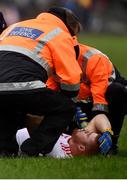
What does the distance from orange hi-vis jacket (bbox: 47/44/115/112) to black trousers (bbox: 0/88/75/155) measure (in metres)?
0.50

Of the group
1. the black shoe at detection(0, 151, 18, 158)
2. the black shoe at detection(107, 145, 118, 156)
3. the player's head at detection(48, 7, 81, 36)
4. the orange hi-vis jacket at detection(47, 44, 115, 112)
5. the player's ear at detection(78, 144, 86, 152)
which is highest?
the player's head at detection(48, 7, 81, 36)

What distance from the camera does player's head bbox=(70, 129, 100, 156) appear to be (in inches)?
361

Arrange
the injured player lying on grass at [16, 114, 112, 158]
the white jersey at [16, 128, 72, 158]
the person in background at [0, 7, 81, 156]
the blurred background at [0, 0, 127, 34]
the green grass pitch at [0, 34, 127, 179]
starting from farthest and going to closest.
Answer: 1. the blurred background at [0, 0, 127, 34]
2. the white jersey at [16, 128, 72, 158]
3. the injured player lying on grass at [16, 114, 112, 158]
4. the person in background at [0, 7, 81, 156]
5. the green grass pitch at [0, 34, 127, 179]

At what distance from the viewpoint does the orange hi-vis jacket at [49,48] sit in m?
9.02

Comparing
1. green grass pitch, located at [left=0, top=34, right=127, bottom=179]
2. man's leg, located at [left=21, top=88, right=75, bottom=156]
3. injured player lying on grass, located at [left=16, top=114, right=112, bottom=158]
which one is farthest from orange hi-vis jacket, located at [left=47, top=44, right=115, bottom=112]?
green grass pitch, located at [left=0, top=34, right=127, bottom=179]

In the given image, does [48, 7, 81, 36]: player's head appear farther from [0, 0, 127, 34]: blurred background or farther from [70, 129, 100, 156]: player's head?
[0, 0, 127, 34]: blurred background

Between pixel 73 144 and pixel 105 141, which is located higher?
pixel 105 141

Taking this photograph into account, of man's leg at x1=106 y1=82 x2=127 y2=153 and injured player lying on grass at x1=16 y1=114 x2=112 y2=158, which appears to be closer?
injured player lying on grass at x1=16 y1=114 x2=112 y2=158

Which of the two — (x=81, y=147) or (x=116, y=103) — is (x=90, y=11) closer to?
(x=116, y=103)

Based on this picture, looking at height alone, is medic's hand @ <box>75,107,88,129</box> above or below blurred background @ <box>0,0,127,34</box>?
above

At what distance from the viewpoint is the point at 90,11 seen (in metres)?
45.9

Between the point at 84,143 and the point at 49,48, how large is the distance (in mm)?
1034

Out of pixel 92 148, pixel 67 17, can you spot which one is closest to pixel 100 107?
pixel 92 148

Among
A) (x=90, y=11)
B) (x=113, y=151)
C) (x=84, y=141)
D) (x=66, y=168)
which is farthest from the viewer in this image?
(x=90, y=11)
